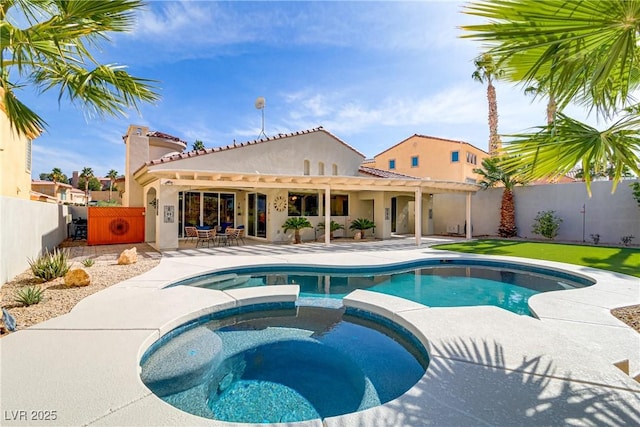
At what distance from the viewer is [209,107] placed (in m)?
20.3

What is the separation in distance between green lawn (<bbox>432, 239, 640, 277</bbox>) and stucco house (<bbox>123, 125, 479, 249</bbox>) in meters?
3.40

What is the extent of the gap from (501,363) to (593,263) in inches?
402

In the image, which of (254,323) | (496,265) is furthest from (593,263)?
(254,323)

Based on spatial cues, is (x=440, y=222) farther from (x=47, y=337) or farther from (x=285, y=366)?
(x=47, y=337)

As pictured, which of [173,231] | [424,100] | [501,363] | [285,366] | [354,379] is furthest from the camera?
[173,231]

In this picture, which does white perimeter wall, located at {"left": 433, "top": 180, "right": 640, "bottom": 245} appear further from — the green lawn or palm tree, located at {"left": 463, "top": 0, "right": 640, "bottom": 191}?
palm tree, located at {"left": 463, "top": 0, "right": 640, "bottom": 191}

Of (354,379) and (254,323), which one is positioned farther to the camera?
(254,323)

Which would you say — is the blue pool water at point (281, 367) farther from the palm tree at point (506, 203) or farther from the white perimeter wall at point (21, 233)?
the palm tree at point (506, 203)

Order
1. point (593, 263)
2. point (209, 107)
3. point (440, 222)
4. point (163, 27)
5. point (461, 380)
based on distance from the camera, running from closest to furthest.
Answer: point (461, 380), point (163, 27), point (593, 263), point (209, 107), point (440, 222)

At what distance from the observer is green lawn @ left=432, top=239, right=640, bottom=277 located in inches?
413

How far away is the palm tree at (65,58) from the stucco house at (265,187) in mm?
7652

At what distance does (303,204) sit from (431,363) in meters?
14.8

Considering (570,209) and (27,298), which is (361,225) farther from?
(27,298)

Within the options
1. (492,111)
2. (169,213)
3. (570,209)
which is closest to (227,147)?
(169,213)
